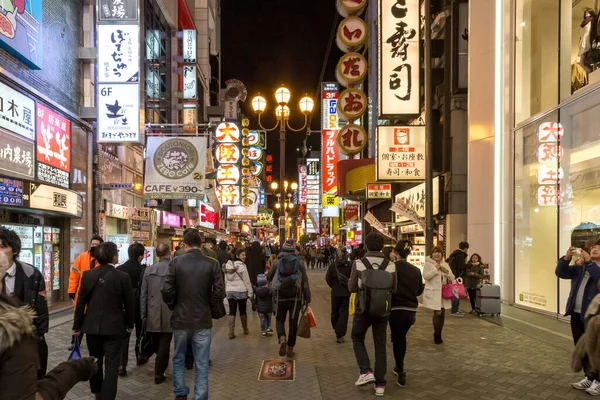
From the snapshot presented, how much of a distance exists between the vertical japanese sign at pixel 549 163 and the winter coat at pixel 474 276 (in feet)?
7.60

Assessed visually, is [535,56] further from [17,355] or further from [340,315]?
[17,355]

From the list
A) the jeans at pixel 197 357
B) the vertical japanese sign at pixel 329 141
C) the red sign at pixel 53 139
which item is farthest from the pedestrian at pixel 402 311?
the vertical japanese sign at pixel 329 141

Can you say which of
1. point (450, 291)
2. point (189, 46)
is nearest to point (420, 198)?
point (450, 291)

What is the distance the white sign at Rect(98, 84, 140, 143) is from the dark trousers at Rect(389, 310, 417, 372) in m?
10.7

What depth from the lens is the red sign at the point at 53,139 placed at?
1277 cm

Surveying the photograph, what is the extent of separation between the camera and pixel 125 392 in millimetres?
6125

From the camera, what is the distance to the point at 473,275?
11945mm

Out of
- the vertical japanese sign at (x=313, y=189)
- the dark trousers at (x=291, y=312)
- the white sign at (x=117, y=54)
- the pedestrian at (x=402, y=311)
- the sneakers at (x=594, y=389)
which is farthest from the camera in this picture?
the vertical japanese sign at (x=313, y=189)

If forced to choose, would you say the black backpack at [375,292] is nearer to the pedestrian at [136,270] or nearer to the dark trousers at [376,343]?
the dark trousers at [376,343]

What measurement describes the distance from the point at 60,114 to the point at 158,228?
42.3 feet

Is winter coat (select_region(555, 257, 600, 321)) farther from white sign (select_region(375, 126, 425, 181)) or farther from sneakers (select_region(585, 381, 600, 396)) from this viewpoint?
white sign (select_region(375, 126, 425, 181))

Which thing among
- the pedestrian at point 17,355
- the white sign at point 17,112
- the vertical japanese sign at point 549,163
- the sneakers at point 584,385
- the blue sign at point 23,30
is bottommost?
the sneakers at point 584,385

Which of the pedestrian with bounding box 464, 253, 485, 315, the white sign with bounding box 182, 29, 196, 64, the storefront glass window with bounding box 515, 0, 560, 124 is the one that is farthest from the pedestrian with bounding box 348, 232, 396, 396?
the white sign with bounding box 182, 29, 196, 64

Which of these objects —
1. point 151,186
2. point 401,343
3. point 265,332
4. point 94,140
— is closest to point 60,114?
point 94,140
